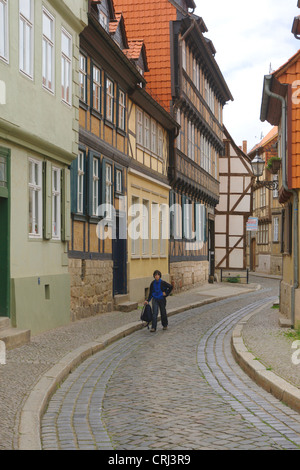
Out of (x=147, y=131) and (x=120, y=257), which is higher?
(x=147, y=131)

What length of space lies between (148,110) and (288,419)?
63.7 feet

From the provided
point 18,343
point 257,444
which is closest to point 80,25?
point 18,343

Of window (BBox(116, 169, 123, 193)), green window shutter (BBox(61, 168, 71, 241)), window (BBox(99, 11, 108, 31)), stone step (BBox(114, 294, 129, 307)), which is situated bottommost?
stone step (BBox(114, 294, 129, 307))

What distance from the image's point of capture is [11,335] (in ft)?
38.0

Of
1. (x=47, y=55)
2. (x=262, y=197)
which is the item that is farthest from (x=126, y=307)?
(x=262, y=197)

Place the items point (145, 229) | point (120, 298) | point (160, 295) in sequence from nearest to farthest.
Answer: point (160, 295), point (120, 298), point (145, 229)

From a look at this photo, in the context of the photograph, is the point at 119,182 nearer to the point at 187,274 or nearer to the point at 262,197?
the point at 187,274

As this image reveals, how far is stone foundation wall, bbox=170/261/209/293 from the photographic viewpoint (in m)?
30.5

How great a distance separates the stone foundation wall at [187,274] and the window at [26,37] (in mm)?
16930

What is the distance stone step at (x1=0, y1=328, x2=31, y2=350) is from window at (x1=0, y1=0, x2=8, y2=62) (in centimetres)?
447

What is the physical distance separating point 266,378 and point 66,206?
26.9 feet

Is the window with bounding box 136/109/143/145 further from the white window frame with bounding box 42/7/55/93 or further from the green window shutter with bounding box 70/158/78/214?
the white window frame with bounding box 42/7/55/93

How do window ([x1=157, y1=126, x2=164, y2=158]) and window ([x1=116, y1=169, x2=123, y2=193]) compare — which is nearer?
window ([x1=116, y1=169, x2=123, y2=193])

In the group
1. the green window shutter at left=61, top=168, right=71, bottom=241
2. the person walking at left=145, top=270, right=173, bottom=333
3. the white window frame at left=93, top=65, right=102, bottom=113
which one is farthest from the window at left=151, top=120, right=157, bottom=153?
the person walking at left=145, top=270, right=173, bottom=333
